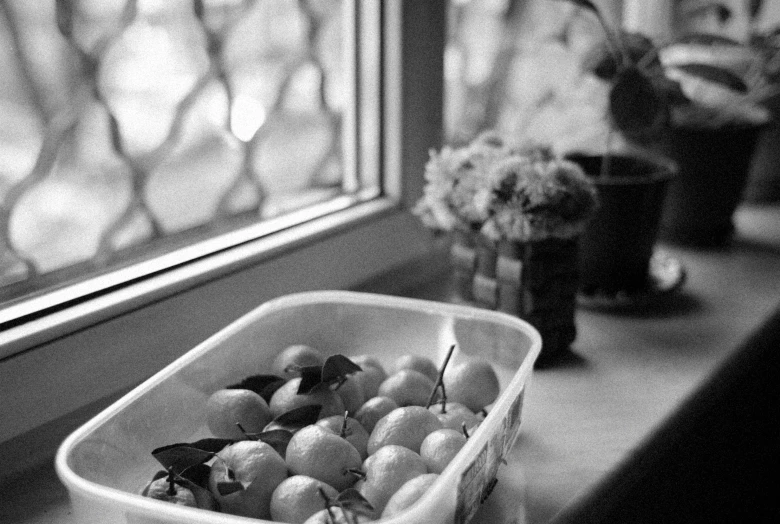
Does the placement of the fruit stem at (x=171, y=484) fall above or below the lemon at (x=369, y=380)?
above

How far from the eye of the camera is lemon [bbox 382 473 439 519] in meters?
0.53

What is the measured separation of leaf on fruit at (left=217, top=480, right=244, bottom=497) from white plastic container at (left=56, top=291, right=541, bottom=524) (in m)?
0.06

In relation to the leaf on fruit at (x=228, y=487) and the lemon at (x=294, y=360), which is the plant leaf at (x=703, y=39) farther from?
the leaf on fruit at (x=228, y=487)

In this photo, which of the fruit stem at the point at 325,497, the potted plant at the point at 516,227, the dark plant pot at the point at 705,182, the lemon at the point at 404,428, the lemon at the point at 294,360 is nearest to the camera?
the fruit stem at the point at 325,497

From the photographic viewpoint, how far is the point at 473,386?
2.29 feet

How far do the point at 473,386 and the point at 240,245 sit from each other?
306mm

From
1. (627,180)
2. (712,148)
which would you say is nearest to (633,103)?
(627,180)

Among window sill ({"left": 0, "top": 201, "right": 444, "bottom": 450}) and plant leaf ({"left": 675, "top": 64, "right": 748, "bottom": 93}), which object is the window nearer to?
window sill ({"left": 0, "top": 201, "right": 444, "bottom": 450})

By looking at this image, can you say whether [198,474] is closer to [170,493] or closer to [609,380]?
[170,493]

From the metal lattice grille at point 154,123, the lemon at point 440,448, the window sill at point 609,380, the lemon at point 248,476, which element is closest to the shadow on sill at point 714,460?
the window sill at point 609,380

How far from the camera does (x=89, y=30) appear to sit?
729mm

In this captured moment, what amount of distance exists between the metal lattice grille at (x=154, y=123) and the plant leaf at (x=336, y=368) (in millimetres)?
262

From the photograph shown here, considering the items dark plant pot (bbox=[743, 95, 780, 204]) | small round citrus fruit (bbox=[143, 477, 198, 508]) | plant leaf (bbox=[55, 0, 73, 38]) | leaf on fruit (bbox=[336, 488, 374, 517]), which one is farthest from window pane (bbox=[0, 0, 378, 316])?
dark plant pot (bbox=[743, 95, 780, 204])

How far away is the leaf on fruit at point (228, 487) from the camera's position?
1.79ft
